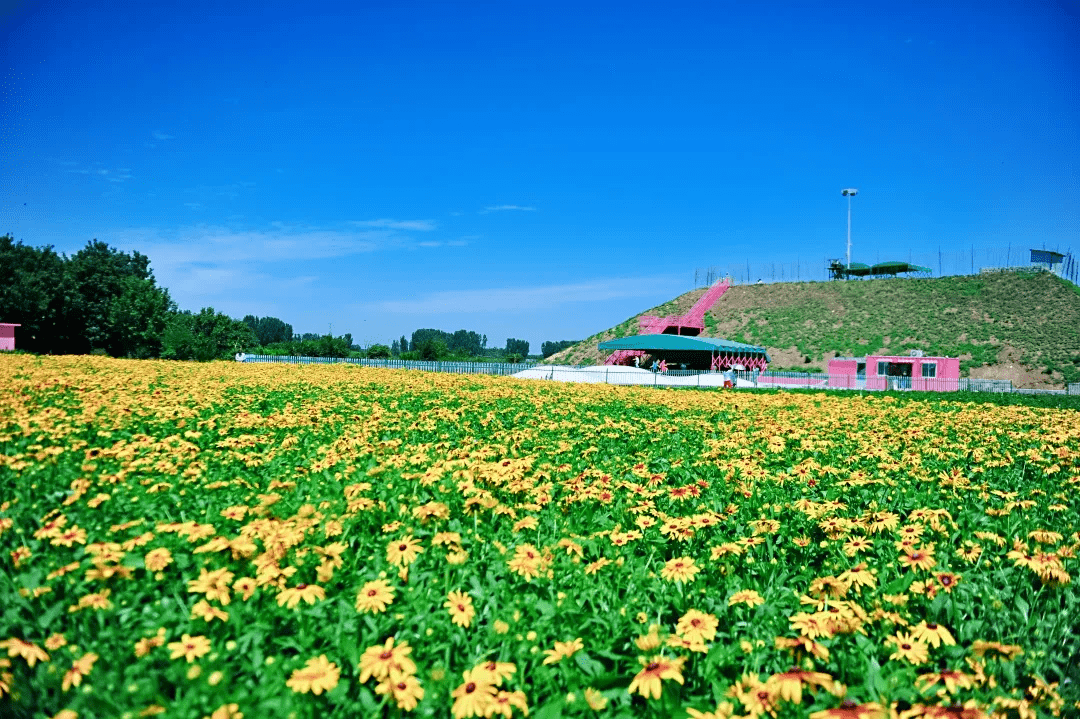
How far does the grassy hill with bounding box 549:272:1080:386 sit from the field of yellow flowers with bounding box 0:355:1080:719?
59351 millimetres

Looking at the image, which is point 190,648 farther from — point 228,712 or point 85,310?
point 85,310

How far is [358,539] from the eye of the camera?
14.1 ft

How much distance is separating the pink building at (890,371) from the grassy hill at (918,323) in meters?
14.5

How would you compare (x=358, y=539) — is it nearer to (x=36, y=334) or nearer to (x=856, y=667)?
(x=856, y=667)

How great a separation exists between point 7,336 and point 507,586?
173 feet

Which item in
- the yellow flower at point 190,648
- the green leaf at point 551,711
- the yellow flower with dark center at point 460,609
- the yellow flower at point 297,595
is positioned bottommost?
the green leaf at point 551,711

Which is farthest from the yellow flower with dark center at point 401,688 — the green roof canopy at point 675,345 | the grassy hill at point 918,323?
the grassy hill at point 918,323

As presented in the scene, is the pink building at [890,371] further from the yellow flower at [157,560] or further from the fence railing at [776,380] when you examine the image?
the yellow flower at [157,560]

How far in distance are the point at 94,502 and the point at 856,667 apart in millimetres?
4898

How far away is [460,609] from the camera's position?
3.02 m

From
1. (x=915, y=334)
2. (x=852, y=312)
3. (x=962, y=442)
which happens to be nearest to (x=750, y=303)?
(x=852, y=312)

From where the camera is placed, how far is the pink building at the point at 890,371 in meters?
40.0

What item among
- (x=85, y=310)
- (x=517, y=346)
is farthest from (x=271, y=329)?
(x=85, y=310)

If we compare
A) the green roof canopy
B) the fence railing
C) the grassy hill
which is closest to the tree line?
the fence railing
